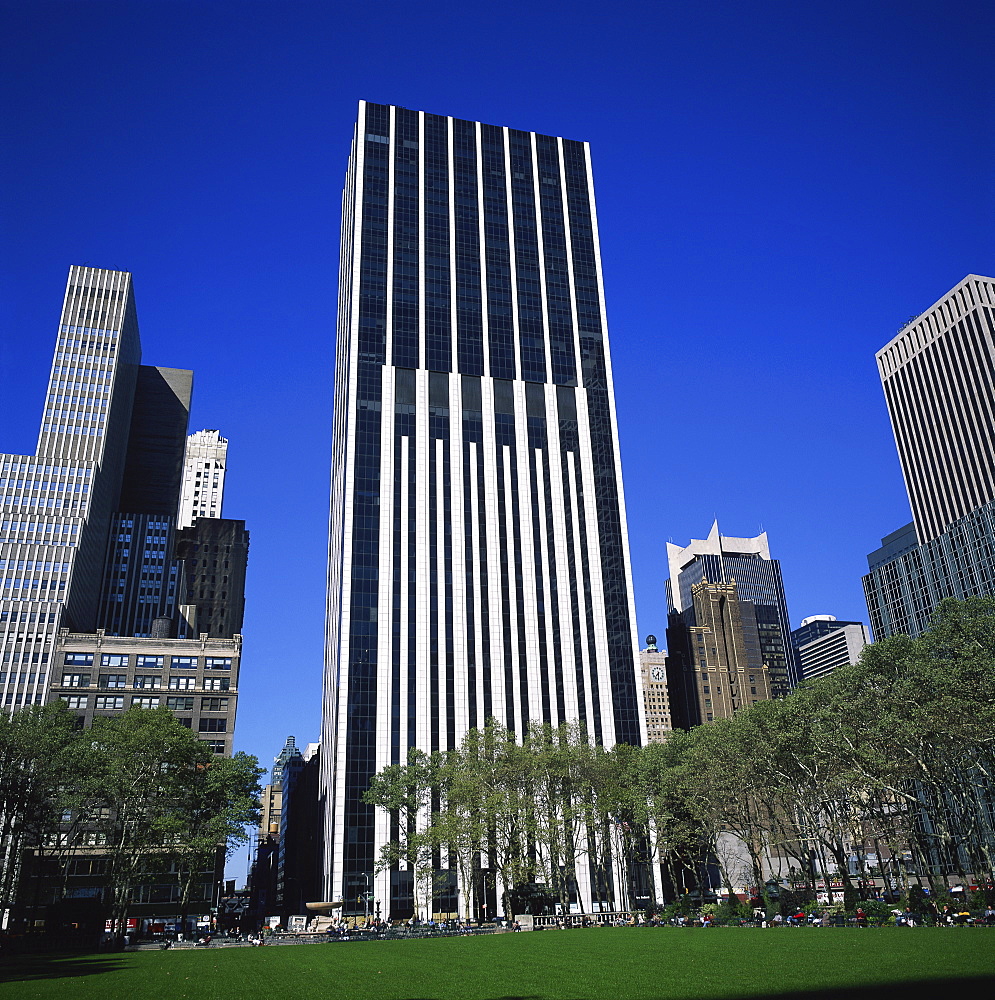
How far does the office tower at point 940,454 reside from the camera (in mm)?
161625

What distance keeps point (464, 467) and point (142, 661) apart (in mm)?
56330

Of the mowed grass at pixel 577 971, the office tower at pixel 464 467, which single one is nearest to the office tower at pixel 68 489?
the office tower at pixel 464 467

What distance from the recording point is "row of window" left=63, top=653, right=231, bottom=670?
419ft

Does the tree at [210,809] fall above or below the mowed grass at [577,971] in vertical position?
above

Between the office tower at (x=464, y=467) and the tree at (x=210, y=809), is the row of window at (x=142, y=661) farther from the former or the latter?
the tree at (x=210, y=809)

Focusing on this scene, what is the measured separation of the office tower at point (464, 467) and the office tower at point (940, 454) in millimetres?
66219

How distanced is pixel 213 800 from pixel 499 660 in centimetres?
4883

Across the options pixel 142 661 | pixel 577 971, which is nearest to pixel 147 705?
pixel 142 661

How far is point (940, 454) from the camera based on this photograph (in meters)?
187

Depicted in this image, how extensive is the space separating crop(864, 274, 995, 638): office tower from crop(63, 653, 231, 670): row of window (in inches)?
4998

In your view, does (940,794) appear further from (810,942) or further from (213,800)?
(213,800)

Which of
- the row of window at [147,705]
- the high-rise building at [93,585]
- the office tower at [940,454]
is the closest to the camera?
the row of window at [147,705]

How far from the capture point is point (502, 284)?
150 meters

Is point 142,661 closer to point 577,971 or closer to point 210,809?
point 210,809
